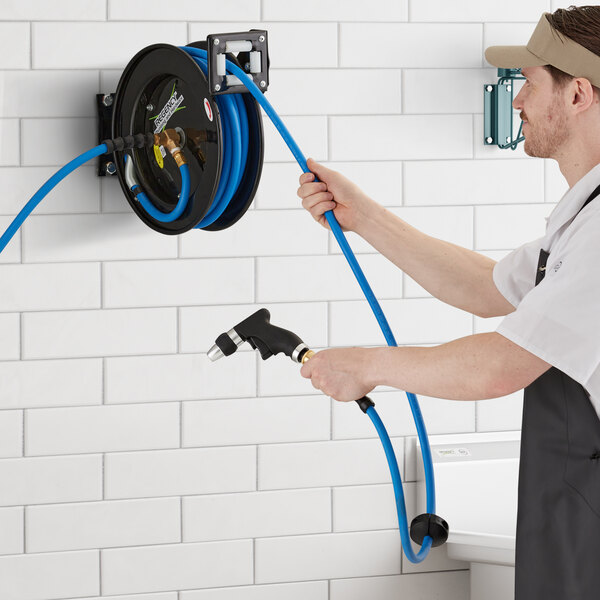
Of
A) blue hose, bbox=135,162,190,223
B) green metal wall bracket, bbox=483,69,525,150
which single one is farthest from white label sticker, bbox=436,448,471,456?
blue hose, bbox=135,162,190,223

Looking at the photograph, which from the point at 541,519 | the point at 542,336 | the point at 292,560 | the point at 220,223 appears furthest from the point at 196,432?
the point at 542,336

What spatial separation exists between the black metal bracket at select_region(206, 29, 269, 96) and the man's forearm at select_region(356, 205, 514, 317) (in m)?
0.36

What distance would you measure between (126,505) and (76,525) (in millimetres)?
125

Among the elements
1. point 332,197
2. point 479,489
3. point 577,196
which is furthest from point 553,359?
point 479,489

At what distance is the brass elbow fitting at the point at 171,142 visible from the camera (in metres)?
1.73

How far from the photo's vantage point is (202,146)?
5.61 feet

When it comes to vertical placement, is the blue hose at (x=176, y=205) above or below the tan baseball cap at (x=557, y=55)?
below

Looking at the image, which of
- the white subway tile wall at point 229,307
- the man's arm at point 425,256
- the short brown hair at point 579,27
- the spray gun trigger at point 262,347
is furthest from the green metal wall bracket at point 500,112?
the spray gun trigger at point 262,347

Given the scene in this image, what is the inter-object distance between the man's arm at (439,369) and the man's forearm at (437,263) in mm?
401

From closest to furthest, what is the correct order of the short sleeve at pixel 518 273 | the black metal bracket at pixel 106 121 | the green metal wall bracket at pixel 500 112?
1. the short sleeve at pixel 518 273
2. the black metal bracket at pixel 106 121
3. the green metal wall bracket at pixel 500 112

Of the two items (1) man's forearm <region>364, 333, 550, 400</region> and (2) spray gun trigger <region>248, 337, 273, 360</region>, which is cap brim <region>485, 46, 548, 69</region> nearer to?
(1) man's forearm <region>364, 333, 550, 400</region>

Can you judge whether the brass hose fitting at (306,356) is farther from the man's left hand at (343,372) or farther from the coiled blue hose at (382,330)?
the coiled blue hose at (382,330)

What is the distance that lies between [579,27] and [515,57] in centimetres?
12

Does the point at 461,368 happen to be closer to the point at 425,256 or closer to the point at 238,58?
the point at 425,256
